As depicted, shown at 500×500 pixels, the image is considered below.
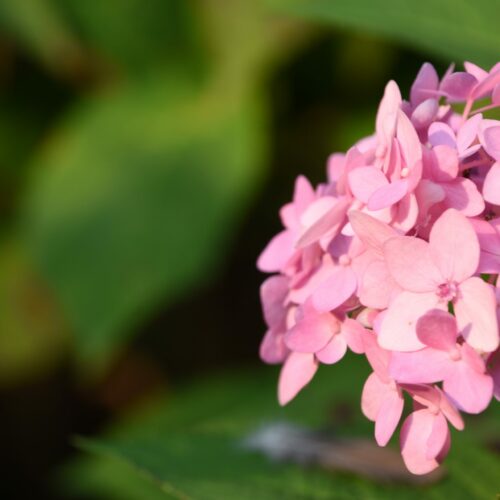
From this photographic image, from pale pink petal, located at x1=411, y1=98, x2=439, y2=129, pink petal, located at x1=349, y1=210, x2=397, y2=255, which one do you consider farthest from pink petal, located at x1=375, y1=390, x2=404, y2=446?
pale pink petal, located at x1=411, y1=98, x2=439, y2=129

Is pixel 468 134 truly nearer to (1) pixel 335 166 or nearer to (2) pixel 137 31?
(1) pixel 335 166

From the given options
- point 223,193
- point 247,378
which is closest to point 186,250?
point 223,193

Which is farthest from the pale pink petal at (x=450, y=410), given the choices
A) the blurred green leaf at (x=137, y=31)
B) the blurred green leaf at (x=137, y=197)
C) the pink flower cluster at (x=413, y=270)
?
the blurred green leaf at (x=137, y=31)

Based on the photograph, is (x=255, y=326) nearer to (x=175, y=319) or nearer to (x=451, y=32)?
(x=175, y=319)

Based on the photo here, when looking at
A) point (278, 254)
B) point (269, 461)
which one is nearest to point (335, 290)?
point (278, 254)

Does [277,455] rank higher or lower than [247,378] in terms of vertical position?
lower

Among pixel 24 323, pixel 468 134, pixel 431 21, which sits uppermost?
pixel 24 323

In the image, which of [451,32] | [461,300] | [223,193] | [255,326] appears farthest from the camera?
[255,326]

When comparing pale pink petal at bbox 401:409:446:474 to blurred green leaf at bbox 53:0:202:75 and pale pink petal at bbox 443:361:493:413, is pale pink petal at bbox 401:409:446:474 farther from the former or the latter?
blurred green leaf at bbox 53:0:202:75
